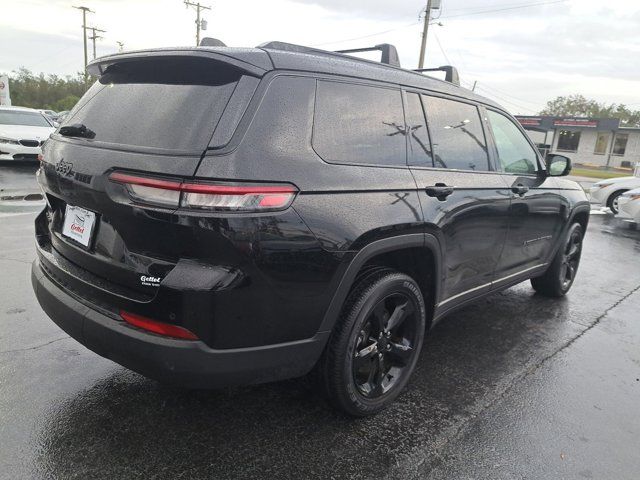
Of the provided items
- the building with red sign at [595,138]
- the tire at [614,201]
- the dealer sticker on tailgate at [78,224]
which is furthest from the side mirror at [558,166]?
the building with red sign at [595,138]

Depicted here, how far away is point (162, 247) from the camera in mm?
1930

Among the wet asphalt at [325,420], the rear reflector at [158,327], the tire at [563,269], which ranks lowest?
the wet asphalt at [325,420]

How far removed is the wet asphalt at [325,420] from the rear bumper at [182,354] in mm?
466

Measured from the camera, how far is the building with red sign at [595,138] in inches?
1661

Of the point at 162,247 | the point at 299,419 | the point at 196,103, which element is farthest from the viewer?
the point at 299,419

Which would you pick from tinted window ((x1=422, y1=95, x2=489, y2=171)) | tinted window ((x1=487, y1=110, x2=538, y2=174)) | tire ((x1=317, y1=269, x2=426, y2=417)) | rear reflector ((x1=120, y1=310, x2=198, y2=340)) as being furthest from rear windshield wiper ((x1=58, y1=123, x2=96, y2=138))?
tinted window ((x1=487, y1=110, x2=538, y2=174))

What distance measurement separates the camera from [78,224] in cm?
229

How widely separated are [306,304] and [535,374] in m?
2.11

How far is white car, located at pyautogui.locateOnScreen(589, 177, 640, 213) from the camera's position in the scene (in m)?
12.1

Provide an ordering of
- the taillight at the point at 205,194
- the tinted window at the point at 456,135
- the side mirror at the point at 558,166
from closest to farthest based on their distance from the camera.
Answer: the taillight at the point at 205,194 → the tinted window at the point at 456,135 → the side mirror at the point at 558,166

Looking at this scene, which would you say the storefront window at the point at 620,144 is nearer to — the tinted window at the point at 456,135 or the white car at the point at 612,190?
the white car at the point at 612,190

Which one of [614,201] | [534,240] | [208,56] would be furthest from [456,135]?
[614,201]

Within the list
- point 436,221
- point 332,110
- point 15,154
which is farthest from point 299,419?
point 15,154

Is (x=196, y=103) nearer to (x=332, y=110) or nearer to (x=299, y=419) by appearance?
(x=332, y=110)
